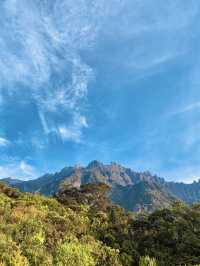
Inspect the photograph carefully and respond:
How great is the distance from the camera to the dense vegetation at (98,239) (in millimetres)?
12383

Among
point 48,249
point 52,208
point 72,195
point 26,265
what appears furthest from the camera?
point 72,195

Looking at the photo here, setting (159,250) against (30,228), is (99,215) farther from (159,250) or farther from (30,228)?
(30,228)

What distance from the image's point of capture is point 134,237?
17.6 m

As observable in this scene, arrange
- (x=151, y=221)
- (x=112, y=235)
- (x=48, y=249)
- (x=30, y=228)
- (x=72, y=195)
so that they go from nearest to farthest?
(x=48, y=249) < (x=30, y=228) < (x=112, y=235) < (x=151, y=221) < (x=72, y=195)

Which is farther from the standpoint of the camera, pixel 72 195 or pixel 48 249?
pixel 72 195

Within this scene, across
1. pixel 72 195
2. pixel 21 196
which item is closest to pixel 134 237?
pixel 21 196

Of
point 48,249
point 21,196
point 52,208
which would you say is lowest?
point 48,249

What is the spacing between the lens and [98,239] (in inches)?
673

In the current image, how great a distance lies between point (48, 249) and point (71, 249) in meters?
0.92

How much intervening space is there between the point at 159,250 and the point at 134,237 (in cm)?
204

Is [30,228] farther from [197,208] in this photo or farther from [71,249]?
[197,208]

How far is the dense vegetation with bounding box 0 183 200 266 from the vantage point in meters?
12.4

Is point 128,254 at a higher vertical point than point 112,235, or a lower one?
lower

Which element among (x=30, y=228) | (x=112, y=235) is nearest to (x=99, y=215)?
(x=112, y=235)
